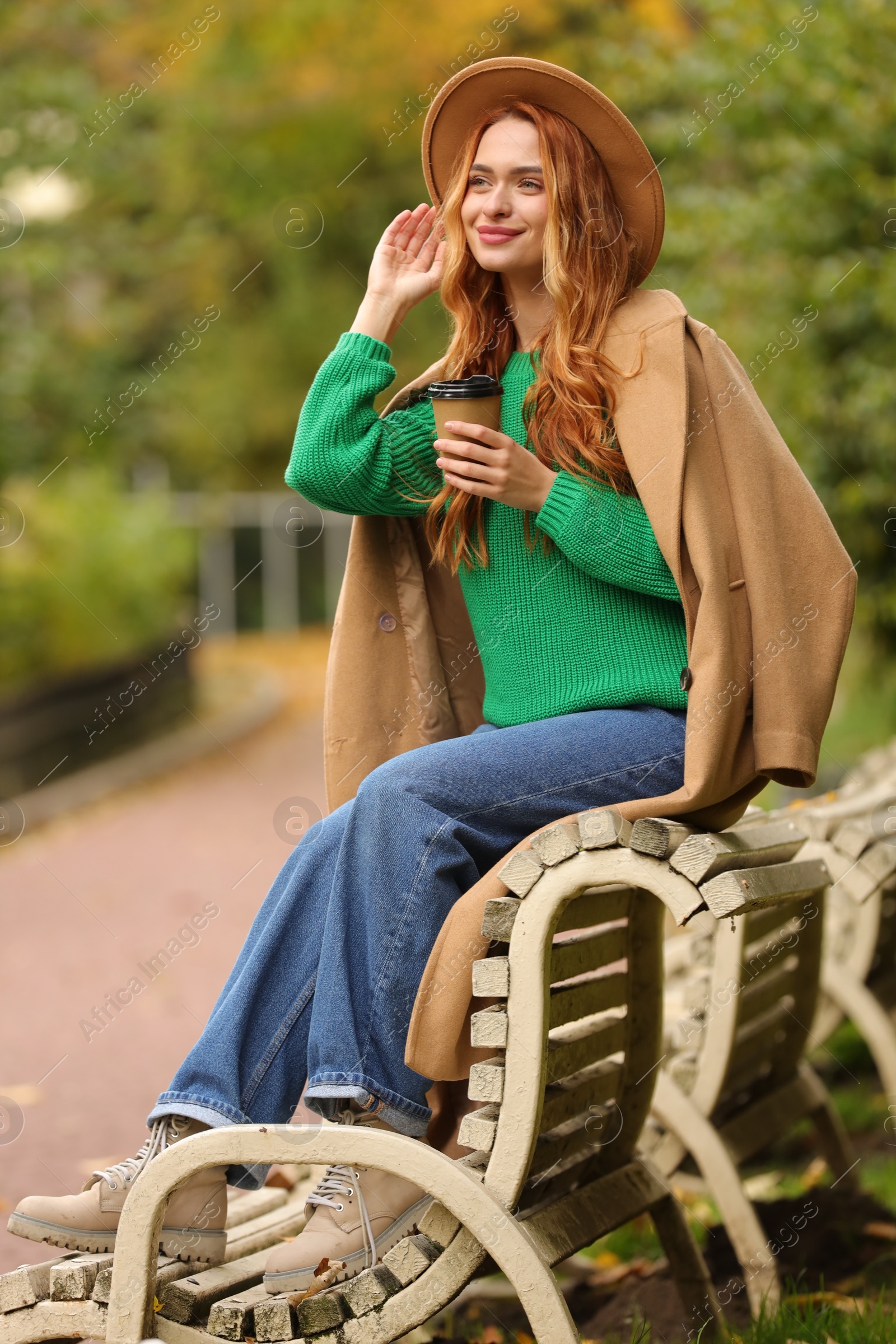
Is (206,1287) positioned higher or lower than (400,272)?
lower

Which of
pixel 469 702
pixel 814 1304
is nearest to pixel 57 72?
pixel 469 702

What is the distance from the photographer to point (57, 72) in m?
10.9

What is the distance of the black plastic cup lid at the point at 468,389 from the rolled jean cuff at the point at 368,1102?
1.10m

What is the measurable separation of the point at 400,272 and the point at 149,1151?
1.65 meters

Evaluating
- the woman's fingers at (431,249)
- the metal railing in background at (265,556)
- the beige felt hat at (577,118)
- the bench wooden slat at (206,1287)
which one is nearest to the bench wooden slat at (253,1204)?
the bench wooden slat at (206,1287)

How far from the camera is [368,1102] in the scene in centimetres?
238

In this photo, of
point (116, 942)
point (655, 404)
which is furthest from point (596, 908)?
point (116, 942)

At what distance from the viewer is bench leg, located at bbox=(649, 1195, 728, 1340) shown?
3.00 m

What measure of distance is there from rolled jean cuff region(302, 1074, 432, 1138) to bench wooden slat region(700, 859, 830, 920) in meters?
0.58

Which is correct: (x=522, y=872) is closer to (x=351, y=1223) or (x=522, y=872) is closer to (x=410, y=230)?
(x=351, y=1223)

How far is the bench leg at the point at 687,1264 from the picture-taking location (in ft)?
9.86

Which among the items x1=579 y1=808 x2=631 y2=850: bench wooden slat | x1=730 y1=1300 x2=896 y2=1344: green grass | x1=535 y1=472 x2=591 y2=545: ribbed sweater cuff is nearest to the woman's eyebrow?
x1=535 y1=472 x2=591 y2=545: ribbed sweater cuff

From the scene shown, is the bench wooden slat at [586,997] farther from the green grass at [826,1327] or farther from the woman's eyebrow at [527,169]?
the woman's eyebrow at [527,169]

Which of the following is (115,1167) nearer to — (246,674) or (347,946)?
(347,946)
